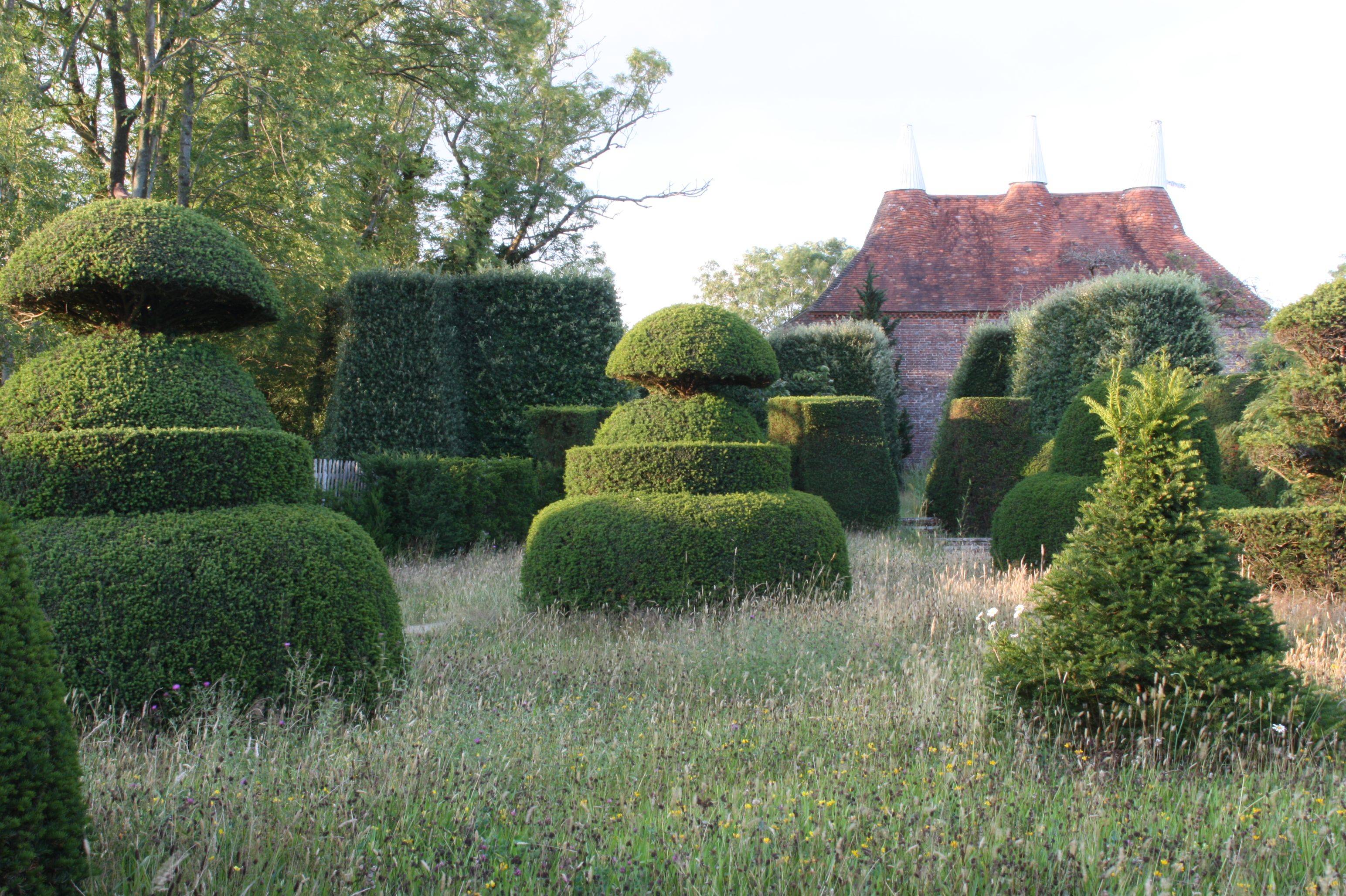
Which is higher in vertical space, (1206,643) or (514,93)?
(514,93)

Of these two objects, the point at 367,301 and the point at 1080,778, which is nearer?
the point at 1080,778

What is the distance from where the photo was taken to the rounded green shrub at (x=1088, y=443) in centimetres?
806

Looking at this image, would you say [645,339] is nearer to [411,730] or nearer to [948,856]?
[411,730]

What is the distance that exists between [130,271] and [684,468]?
3984 millimetres

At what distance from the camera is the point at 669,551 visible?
6449mm

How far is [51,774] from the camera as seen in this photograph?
1.99 metres

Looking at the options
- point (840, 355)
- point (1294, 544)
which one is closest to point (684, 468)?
point (1294, 544)

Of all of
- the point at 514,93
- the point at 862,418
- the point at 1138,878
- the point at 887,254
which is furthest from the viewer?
the point at 887,254

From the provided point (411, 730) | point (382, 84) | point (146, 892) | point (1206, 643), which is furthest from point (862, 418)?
point (382, 84)

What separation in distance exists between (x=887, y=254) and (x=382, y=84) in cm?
1491

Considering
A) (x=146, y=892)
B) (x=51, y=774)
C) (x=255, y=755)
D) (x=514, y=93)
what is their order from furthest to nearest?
(x=514, y=93), (x=255, y=755), (x=146, y=892), (x=51, y=774)

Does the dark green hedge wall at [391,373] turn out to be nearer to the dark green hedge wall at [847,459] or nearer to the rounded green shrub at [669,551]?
the dark green hedge wall at [847,459]

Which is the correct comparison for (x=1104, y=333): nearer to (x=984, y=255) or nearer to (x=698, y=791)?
(x=984, y=255)

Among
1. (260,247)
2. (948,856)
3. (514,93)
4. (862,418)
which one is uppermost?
(514,93)
